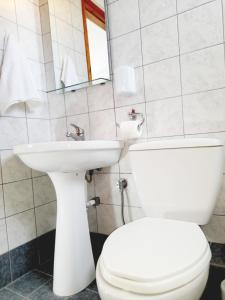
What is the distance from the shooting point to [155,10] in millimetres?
1260

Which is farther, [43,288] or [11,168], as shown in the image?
[11,168]

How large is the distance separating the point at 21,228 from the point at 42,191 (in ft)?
0.88

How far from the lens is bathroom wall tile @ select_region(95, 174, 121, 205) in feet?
4.79

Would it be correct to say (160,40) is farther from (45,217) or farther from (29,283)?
(29,283)

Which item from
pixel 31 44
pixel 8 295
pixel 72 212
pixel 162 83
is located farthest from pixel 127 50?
pixel 8 295

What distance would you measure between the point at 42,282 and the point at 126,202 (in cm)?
66

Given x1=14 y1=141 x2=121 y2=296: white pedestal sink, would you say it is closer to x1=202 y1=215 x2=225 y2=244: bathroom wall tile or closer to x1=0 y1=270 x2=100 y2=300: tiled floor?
x1=0 y1=270 x2=100 y2=300: tiled floor

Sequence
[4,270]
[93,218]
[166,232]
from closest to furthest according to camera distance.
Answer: [166,232] < [4,270] < [93,218]

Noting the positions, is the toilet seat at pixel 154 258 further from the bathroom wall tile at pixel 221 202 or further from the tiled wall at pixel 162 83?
the tiled wall at pixel 162 83

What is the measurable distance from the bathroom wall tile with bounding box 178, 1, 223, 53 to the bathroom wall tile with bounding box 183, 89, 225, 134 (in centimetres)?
26

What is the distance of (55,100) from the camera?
1622 millimetres

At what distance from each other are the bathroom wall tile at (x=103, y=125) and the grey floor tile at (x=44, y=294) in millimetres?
918

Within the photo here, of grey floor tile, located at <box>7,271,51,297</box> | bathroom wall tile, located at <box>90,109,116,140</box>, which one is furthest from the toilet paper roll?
grey floor tile, located at <box>7,271,51,297</box>

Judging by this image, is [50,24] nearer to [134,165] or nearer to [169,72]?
[169,72]
